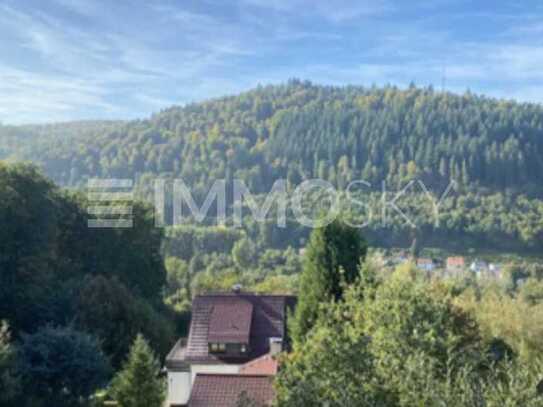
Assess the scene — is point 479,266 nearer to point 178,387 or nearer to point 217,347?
point 217,347

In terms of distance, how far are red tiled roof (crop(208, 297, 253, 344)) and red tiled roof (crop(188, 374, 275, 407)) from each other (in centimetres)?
601

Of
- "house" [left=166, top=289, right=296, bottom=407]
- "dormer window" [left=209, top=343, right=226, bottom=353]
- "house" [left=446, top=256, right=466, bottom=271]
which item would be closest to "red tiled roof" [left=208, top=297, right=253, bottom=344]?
"house" [left=166, top=289, right=296, bottom=407]

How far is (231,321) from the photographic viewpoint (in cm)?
1967

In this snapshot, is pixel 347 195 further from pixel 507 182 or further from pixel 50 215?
pixel 50 215

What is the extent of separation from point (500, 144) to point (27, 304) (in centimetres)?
8943

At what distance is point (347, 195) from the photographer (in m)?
79.0

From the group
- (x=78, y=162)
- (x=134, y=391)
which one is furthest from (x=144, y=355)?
(x=78, y=162)

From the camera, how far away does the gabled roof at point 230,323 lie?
1900cm

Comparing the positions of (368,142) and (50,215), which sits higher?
(368,142)

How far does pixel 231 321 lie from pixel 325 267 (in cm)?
503

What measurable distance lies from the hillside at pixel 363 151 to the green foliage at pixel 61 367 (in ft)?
182

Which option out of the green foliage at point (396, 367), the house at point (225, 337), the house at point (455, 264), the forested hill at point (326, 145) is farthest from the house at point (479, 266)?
the green foliage at point (396, 367)

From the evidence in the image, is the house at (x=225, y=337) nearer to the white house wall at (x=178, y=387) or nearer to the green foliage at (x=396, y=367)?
the white house wall at (x=178, y=387)

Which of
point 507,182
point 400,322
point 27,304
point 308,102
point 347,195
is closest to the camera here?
point 400,322
